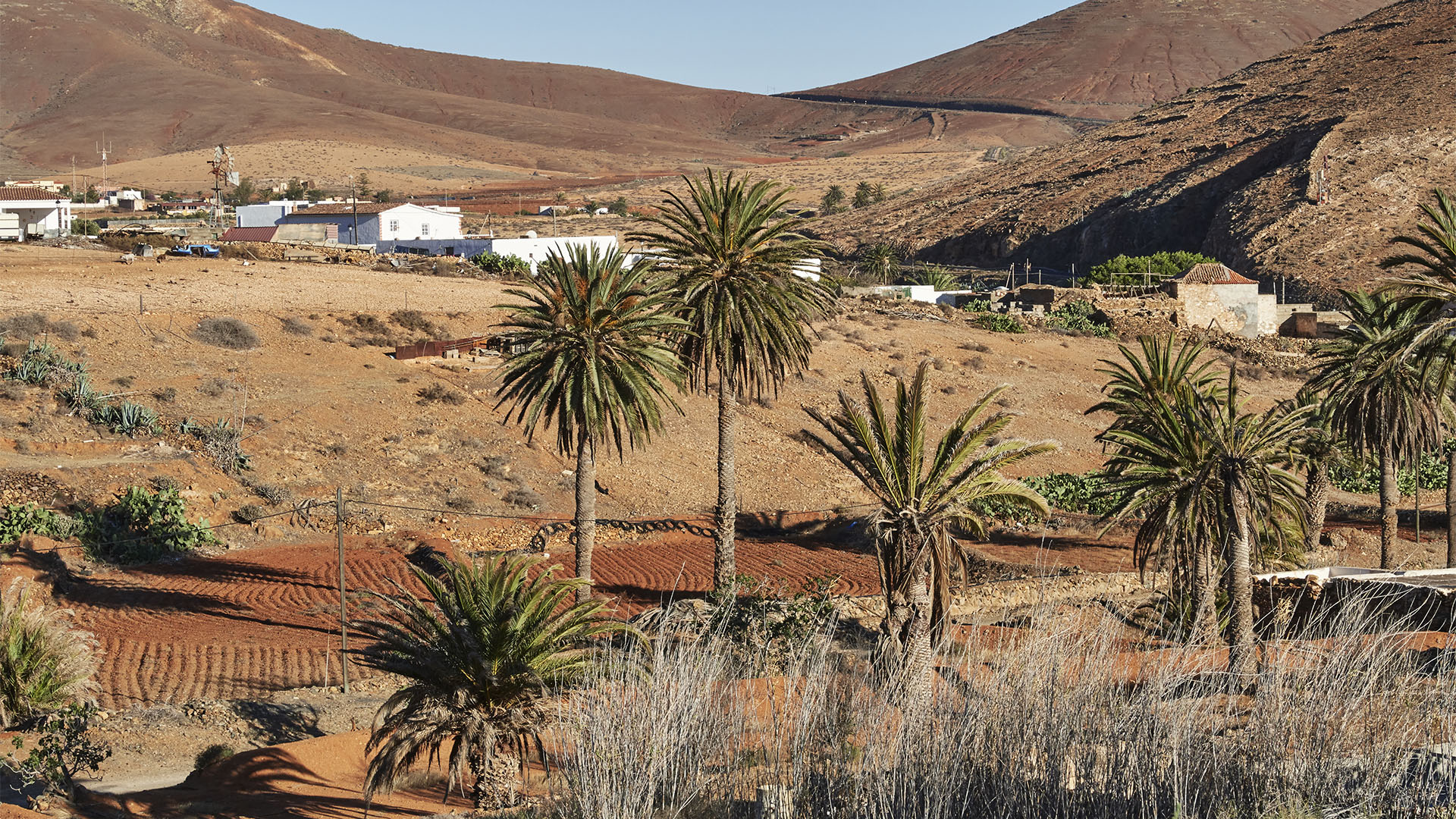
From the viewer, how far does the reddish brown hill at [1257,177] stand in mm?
78000

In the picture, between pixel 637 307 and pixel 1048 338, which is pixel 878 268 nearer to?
pixel 1048 338

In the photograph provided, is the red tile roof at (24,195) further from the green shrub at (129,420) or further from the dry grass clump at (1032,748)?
the dry grass clump at (1032,748)

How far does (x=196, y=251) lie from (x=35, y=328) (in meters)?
20.6

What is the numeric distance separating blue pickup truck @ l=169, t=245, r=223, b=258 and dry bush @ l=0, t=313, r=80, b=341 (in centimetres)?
1841

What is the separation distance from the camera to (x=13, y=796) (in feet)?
44.7

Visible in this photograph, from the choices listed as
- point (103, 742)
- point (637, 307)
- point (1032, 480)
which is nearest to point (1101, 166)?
point (1032, 480)

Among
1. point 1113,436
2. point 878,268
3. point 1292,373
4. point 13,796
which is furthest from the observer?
point 878,268

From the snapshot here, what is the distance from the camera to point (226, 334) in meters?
42.6

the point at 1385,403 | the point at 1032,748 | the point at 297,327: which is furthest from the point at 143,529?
the point at 1385,403

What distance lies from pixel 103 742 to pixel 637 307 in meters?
11.0

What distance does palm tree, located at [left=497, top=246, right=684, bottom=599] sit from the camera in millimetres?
22500

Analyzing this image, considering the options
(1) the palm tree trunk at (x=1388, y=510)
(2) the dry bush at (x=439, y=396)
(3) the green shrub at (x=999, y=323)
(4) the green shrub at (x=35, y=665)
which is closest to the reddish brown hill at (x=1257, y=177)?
(3) the green shrub at (x=999, y=323)

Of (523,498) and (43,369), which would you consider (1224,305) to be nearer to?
(523,498)

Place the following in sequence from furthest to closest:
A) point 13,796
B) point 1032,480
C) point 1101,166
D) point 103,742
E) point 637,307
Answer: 1. point 1101,166
2. point 1032,480
3. point 637,307
4. point 103,742
5. point 13,796
